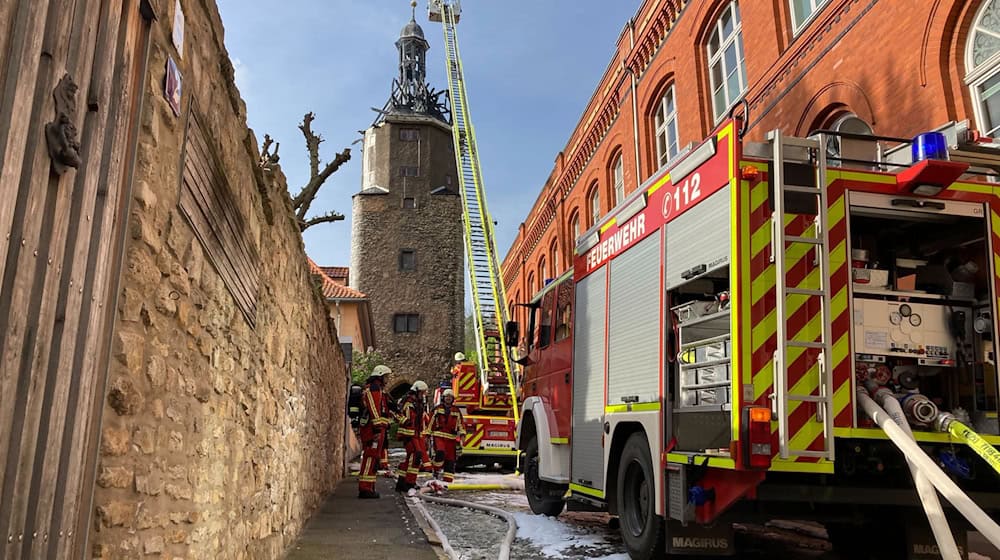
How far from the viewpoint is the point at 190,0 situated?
3404 millimetres

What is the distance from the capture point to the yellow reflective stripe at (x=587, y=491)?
7178 mm

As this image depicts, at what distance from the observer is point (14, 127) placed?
1.85 metres

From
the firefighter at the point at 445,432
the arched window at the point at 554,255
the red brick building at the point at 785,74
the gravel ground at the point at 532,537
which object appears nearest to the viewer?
the gravel ground at the point at 532,537

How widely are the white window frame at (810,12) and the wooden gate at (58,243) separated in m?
10.2

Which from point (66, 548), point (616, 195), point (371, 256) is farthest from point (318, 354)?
point (371, 256)

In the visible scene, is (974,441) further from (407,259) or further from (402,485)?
(407,259)

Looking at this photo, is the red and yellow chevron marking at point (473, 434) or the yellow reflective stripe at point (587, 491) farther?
the red and yellow chevron marking at point (473, 434)

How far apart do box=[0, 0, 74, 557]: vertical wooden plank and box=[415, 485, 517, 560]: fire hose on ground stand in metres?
4.40

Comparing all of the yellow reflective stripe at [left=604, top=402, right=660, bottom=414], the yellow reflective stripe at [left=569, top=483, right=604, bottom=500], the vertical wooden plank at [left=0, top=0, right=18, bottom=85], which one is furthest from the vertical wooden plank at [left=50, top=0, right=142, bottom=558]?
the yellow reflective stripe at [left=569, top=483, right=604, bottom=500]

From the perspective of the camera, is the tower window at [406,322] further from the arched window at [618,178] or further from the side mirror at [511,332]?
the side mirror at [511,332]

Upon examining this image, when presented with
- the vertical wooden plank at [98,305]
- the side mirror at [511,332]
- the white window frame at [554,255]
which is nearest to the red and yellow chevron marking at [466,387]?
the side mirror at [511,332]

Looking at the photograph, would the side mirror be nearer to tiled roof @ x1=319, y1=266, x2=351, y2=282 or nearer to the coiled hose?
the coiled hose

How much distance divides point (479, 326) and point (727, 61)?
1555 cm

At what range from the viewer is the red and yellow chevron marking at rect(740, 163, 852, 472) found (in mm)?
4836
